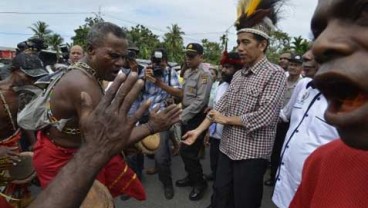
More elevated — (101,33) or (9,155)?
(101,33)

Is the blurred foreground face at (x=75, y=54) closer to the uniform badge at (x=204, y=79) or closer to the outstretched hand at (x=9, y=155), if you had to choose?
the uniform badge at (x=204, y=79)

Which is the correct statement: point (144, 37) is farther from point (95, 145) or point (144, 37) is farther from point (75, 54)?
point (95, 145)

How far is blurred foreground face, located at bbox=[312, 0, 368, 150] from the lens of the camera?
2.28 ft

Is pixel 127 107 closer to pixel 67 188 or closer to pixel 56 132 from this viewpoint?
pixel 67 188

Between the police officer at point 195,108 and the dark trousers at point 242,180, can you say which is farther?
the police officer at point 195,108

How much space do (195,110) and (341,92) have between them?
417cm

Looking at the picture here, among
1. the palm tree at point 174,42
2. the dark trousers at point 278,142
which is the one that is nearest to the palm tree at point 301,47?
the dark trousers at point 278,142

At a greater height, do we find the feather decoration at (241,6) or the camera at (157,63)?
the feather decoration at (241,6)

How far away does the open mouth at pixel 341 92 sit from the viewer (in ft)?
2.30

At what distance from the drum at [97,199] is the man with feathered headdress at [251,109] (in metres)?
0.78

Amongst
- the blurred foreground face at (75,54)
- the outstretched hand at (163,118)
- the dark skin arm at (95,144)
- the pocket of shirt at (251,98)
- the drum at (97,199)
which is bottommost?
the drum at (97,199)

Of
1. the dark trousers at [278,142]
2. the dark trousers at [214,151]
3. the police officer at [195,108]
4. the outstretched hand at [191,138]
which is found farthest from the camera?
the dark trousers at [278,142]

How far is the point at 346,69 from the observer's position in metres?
0.69

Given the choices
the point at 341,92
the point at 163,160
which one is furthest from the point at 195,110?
the point at 341,92
